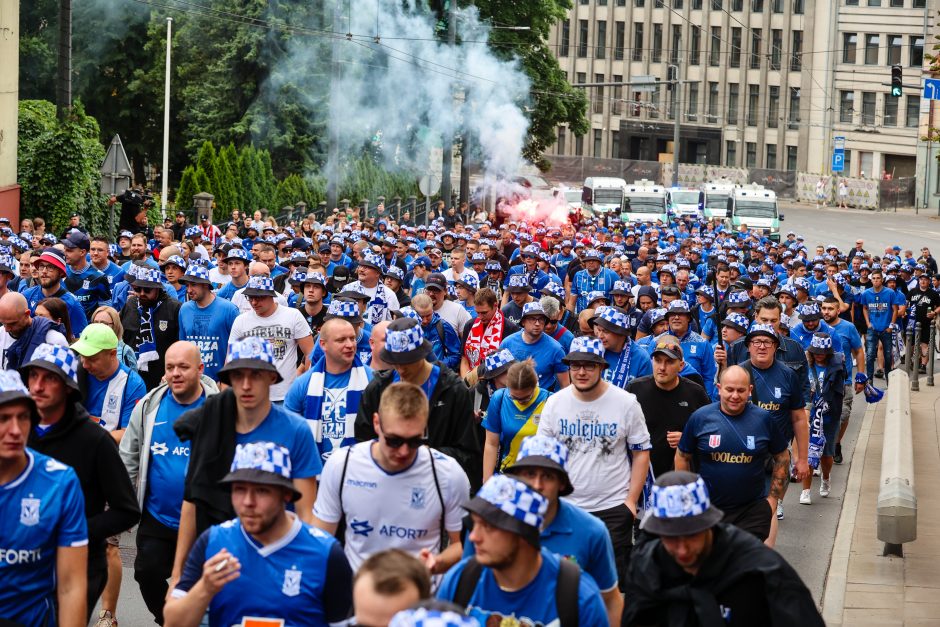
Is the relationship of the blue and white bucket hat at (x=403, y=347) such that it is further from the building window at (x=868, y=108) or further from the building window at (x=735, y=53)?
the building window at (x=735, y=53)

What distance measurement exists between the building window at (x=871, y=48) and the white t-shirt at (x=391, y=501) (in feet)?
291

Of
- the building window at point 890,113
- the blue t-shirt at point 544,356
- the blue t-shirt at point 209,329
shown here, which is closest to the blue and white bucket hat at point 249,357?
the blue t-shirt at point 544,356

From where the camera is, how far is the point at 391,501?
241 inches

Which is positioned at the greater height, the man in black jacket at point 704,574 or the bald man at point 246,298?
the bald man at point 246,298

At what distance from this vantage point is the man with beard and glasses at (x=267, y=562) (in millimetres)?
5109

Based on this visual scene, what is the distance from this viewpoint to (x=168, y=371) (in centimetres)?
742

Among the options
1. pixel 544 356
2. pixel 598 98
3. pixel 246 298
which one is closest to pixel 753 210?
pixel 246 298

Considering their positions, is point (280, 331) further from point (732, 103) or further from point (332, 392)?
point (732, 103)

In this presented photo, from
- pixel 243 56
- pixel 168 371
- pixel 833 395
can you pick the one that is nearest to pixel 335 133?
pixel 243 56

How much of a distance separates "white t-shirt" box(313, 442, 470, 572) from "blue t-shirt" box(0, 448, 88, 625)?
1.10 m

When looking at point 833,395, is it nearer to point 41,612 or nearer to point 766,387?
point 766,387

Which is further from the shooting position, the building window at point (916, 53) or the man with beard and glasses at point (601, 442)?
the building window at point (916, 53)

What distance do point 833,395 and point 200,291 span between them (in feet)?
20.1

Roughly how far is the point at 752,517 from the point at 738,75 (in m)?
90.7
